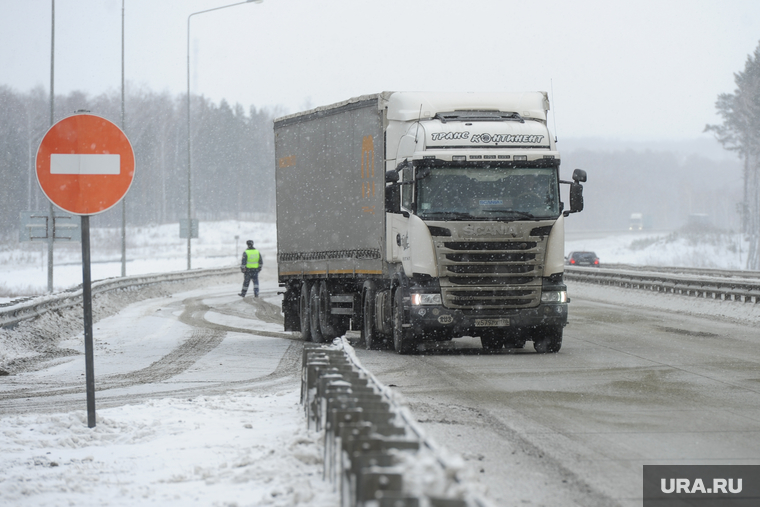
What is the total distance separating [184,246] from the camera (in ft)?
288

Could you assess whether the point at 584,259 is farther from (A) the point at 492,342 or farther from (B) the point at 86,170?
(B) the point at 86,170

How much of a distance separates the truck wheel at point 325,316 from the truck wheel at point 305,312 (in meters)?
0.65

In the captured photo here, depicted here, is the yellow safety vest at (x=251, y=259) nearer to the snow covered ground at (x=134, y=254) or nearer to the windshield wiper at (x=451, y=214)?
the snow covered ground at (x=134, y=254)

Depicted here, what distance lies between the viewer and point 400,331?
14.0 metres

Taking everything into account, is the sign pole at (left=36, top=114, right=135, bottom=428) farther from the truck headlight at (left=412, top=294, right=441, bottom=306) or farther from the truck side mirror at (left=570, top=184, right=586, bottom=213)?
the truck side mirror at (left=570, top=184, right=586, bottom=213)

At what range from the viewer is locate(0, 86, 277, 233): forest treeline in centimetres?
8575

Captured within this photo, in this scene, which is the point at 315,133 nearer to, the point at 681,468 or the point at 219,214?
the point at 681,468

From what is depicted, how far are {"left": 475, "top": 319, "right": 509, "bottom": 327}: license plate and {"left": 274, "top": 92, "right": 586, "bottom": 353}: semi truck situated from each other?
0.6 inches

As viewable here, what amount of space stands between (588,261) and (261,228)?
59278 mm

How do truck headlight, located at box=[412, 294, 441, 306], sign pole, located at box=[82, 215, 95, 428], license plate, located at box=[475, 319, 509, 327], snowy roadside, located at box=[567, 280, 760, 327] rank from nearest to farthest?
sign pole, located at box=[82, 215, 95, 428], truck headlight, located at box=[412, 294, 441, 306], license plate, located at box=[475, 319, 509, 327], snowy roadside, located at box=[567, 280, 760, 327]

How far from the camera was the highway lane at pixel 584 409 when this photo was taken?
6.00 meters

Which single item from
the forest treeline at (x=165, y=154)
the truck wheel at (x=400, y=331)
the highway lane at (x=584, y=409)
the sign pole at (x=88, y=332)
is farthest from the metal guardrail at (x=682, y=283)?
the forest treeline at (x=165, y=154)

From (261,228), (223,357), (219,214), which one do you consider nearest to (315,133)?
(223,357)

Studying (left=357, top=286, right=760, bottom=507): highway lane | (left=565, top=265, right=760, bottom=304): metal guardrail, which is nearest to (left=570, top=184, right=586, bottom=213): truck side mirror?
(left=357, top=286, right=760, bottom=507): highway lane
